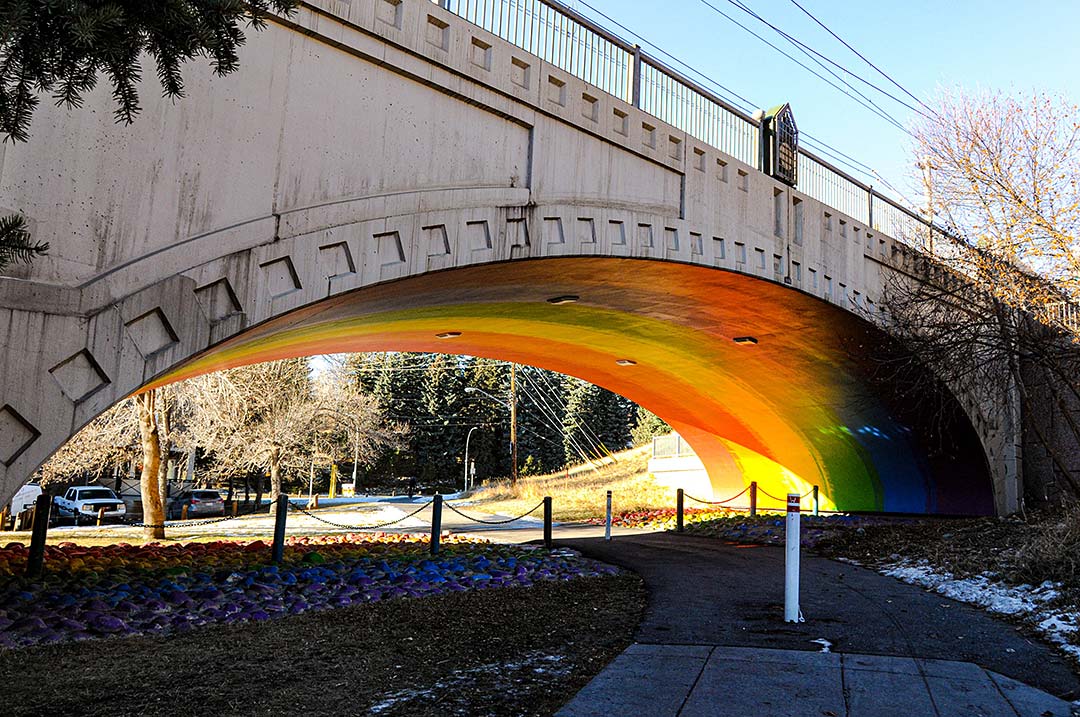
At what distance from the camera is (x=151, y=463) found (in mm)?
18938

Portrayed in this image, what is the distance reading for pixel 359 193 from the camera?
293 inches

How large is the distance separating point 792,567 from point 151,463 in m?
16.4

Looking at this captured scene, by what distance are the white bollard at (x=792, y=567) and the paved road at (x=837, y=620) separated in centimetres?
12

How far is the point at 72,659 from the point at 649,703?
4151 millimetres

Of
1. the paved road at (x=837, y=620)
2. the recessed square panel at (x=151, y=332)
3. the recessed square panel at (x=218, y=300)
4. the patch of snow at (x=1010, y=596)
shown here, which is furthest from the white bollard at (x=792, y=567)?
the recessed square panel at (x=151, y=332)

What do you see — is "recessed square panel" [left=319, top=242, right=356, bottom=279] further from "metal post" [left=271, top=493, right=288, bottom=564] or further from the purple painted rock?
"metal post" [left=271, top=493, right=288, bottom=564]

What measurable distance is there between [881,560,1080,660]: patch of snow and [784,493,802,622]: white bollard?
1.95 meters

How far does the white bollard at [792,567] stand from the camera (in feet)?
22.9

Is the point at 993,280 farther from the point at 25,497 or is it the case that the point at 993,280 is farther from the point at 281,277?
the point at 25,497

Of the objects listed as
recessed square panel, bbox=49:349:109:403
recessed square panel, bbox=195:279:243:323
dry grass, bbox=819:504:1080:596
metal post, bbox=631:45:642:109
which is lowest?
dry grass, bbox=819:504:1080:596

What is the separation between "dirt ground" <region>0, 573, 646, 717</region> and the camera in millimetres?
4609

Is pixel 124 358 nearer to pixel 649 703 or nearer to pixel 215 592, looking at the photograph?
pixel 215 592

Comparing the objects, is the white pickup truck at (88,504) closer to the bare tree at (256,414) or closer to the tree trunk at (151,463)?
the bare tree at (256,414)

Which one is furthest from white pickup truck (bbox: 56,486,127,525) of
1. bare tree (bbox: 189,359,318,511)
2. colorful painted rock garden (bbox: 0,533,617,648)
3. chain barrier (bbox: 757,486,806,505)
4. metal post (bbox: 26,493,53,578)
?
chain barrier (bbox: 757,486,806,505)
